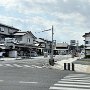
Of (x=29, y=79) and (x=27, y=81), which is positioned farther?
(x=29, y=79)

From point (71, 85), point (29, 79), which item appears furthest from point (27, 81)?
point (71, 85)

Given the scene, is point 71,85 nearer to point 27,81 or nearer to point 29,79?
point 27,81

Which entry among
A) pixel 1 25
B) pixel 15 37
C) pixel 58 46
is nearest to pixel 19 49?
pixel 15 37

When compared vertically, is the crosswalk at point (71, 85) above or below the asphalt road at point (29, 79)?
below

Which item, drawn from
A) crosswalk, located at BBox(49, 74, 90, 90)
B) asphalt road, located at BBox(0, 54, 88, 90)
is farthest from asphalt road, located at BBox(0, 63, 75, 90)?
crosswalk, located at BBox(49, 74, 90, 90)

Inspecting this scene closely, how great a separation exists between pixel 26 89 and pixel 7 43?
188 feet

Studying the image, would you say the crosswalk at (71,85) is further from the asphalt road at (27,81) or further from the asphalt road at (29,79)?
the asphalt road at (27,81)

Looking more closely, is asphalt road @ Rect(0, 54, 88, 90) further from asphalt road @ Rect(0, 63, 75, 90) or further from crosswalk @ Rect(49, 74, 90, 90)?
crosswalk @ Rect(49, 74, 90, 90)

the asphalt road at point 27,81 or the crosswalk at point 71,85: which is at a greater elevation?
the asphalt road at point 27,81

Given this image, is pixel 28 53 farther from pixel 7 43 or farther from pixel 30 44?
pixel 7 43

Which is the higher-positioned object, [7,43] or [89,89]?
[7,43]

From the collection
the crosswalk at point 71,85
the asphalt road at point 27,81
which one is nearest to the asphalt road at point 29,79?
the asphalt road at point 27,81

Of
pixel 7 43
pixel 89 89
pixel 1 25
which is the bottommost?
pixel 89 89

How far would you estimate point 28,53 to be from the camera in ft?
286
